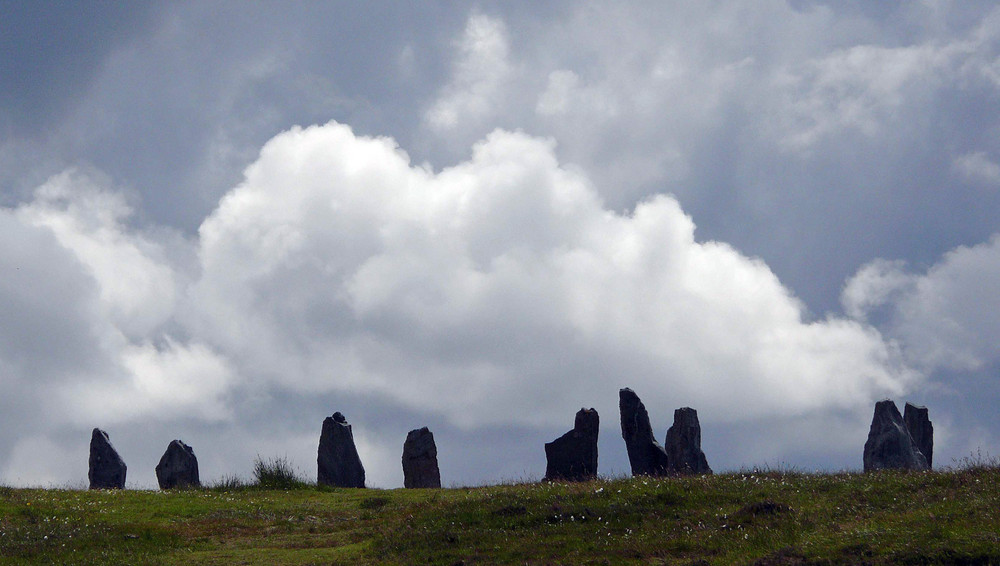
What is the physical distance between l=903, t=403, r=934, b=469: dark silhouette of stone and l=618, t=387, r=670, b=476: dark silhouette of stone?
11355 millimetres

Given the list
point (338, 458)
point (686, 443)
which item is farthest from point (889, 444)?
point (338, 458)

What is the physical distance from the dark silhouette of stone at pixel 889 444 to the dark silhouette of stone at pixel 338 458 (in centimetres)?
2126

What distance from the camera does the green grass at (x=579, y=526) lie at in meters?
21.0

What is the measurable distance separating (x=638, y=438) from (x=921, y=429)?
1270cm

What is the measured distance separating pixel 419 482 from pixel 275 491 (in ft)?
25.6

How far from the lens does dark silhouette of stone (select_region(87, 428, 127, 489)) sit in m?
44.4

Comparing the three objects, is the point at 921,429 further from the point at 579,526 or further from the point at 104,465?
the point at 104,465

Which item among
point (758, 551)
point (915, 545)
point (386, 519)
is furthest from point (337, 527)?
point (915, 545)

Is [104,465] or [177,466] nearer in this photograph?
[177,466]

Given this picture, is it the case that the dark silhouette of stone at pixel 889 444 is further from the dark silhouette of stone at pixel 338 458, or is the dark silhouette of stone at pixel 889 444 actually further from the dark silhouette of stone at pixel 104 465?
the dark silhouette of stone at pixel 104 465

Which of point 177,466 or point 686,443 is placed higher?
point 177,466

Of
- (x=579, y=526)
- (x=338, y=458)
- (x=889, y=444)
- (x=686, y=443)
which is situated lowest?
(x=579, y=526)

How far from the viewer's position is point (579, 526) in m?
24.7

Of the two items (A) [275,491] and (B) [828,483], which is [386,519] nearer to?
(A) [275,491]
